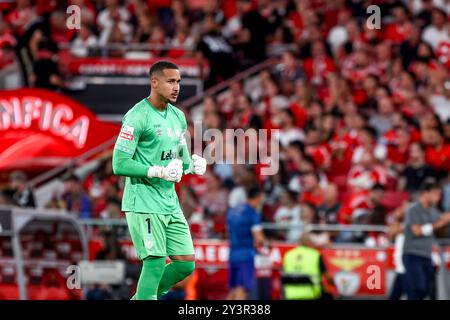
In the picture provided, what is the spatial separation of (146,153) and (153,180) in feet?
0.65

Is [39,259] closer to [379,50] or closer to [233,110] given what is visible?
[233,110]

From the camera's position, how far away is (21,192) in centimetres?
1666

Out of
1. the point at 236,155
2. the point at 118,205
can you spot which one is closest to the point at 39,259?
the point at 118,205

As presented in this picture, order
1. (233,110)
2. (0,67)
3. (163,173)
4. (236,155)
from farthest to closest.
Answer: (0,67) < (233,110) < (236,155) < (163,173)

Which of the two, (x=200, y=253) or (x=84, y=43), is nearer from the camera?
(x=200, y=253)

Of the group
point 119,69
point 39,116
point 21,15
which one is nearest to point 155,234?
point 39,116

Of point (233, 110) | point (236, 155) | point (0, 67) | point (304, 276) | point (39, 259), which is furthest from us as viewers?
point (0, 67)

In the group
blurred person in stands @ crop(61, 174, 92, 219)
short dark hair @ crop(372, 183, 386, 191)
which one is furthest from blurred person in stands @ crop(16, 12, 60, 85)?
short dark hair @ crop(372, 183, 386, 191)

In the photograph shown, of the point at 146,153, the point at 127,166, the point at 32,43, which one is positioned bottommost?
the point at 127,166

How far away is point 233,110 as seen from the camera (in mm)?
18578

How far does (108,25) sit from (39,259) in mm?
6178

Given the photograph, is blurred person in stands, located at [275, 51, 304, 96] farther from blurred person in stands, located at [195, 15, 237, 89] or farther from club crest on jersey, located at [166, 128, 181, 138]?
club crest on jersey, located at [166, 128, 181, 138]

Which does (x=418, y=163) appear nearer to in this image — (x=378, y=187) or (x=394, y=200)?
(x=394, y=200)

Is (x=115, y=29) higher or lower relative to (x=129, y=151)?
higher
